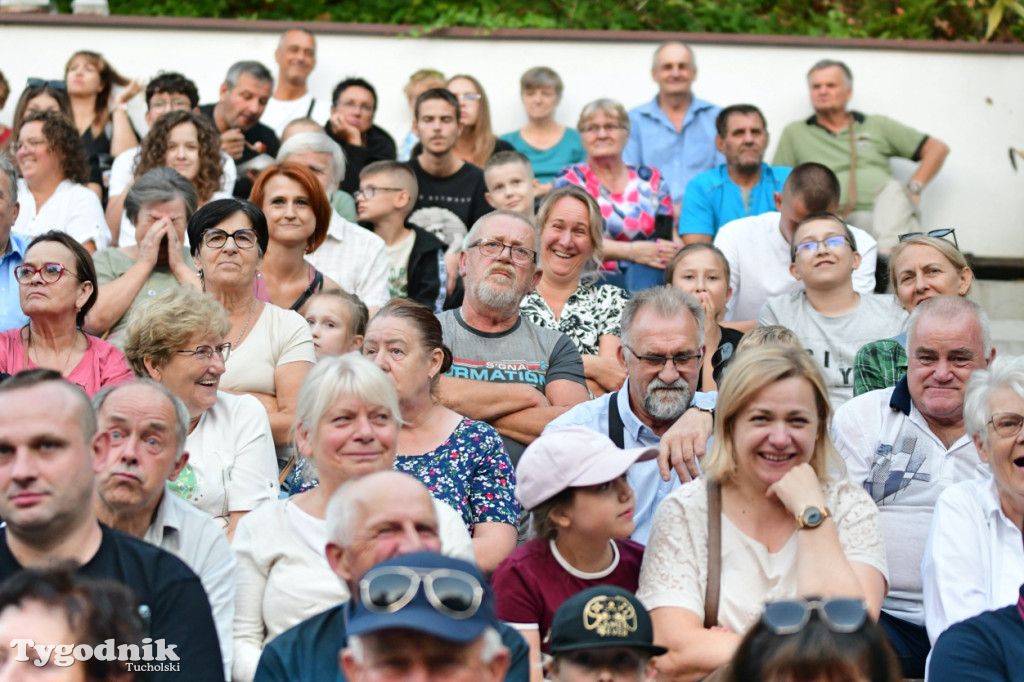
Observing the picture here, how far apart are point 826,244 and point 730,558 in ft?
8.58

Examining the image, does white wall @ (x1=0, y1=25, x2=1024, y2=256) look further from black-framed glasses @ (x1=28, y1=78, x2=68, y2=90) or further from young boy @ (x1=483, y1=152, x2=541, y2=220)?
young boy @ (x1=483, y1=152, x2=541, y2=220)

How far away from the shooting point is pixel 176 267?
19.0 feet

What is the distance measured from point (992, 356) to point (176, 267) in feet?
11.7

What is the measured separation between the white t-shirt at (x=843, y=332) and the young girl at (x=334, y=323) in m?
2.01

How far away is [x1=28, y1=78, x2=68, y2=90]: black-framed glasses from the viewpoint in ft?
25.5

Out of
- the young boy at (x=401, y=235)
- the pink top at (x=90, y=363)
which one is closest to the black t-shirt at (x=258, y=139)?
the young boy at (x=401, y=235)

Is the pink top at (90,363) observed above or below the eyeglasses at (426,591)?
above

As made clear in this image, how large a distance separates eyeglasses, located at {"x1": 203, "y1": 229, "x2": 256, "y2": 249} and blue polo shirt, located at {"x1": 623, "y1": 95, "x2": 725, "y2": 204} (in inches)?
154

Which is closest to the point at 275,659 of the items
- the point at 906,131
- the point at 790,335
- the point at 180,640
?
the point at 180,640

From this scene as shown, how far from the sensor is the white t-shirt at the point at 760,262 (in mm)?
6840

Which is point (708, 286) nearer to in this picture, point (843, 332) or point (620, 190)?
point (843, 332)

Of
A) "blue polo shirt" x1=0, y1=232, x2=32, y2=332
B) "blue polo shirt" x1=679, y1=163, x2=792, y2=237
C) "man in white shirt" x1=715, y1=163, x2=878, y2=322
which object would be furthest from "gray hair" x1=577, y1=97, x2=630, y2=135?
"blue polo shirt" x1=0, y1=232, x2=32, y2=332

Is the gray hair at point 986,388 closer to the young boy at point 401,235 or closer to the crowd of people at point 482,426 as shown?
the crowd of people at point 482,426

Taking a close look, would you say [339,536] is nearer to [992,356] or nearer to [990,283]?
[992,356]
